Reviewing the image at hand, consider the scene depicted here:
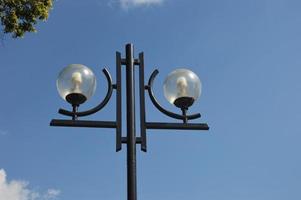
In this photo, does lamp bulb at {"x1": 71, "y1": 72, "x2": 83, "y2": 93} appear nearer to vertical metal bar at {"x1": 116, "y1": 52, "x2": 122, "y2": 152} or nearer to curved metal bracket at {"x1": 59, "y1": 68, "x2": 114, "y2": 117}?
curved metal bracket at {"x1": 59, "y1": 68, "x2": 114, "y2": 117}

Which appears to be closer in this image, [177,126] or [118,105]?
[118,105]

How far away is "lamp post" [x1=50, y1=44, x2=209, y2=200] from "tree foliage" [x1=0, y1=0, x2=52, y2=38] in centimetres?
807

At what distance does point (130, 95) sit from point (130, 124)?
0.38m

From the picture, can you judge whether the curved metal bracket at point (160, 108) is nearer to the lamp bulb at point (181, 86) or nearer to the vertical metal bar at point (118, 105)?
the lamp bulb at point (181, 86)

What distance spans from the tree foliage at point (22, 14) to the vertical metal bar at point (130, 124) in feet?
26.8

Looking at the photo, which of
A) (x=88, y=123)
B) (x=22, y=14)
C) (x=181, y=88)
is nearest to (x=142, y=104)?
(x=181, y=88)

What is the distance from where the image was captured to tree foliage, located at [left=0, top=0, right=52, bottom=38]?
43.7ft

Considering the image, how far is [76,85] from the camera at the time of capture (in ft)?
18.9

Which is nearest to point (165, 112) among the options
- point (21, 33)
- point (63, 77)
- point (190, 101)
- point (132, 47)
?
point (190, 101)

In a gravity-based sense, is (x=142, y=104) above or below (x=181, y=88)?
below

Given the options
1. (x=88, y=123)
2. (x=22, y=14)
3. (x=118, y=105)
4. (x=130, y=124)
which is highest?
(x=22, y=14)

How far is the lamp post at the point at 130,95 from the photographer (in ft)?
17.9

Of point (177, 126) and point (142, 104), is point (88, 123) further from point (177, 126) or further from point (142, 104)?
point (177, 126)

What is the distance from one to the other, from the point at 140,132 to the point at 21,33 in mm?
8869
